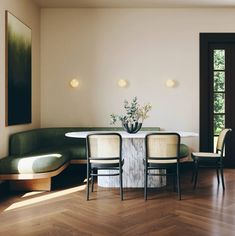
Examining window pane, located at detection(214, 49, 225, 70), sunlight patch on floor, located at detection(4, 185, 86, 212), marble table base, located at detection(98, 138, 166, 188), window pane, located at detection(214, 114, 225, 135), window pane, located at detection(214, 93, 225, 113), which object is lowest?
sunlight patch on floor, located at detection(4, 185, 86, 212)

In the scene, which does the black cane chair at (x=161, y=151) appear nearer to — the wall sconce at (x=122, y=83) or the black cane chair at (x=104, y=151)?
the black cane chair at (x=104, y=151)

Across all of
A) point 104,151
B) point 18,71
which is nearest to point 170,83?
point 104,151

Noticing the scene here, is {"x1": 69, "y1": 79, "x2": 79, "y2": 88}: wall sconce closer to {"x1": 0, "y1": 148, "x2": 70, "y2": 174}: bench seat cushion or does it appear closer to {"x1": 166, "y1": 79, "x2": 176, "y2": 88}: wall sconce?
{"x1": 166, "y1": 79, "x2": 176, "y2": 88}: wall sconce

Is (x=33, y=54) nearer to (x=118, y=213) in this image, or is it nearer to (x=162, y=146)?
(x=162, y=146)

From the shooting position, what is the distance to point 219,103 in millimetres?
5867

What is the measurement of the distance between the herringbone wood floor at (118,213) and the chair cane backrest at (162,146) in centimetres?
55

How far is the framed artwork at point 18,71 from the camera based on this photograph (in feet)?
14.3

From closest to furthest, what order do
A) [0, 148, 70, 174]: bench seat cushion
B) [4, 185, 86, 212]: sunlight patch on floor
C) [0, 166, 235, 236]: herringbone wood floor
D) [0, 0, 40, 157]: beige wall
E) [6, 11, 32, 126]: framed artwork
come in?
[0, 166, 235, 236]: herringbone wood floor
[4, 185, 86, 212]: sunlight patch on floor
[0, 148, 70, 174]: bench seat cushion
[0, 0, 40, 157]: beige wall
[6, 11, 32, 126]: framed artwork

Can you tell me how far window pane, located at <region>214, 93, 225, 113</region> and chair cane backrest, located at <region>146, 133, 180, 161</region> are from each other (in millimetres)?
2532

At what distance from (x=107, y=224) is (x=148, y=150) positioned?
1.16 metres

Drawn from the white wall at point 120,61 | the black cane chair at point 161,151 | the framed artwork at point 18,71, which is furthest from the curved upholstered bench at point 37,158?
the black cane chair at point 161,151

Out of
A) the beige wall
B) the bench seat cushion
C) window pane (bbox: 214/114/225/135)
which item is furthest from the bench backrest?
window pane (bbox: 214/114/225/135)

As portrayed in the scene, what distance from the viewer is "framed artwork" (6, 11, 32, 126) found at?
14.3ft

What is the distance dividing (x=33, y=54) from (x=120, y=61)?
5.34 ft
